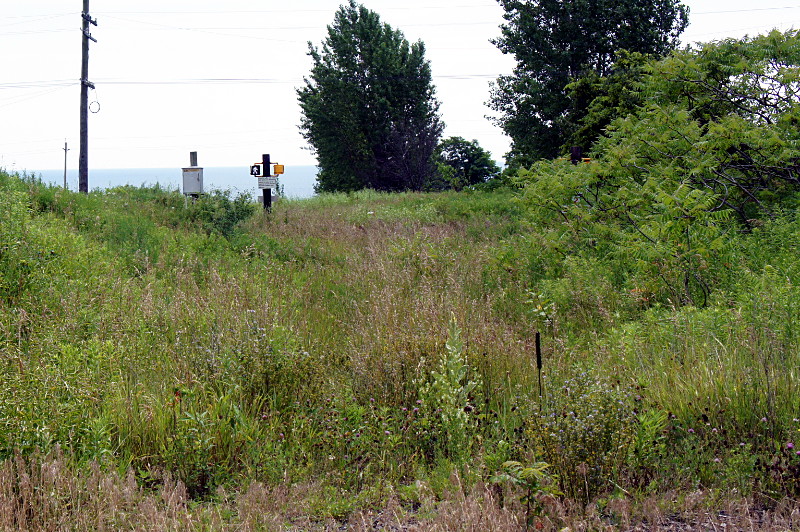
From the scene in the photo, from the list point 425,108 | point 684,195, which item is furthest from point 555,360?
point 425,108

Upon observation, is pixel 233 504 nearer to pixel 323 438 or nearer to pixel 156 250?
pixel 323 438

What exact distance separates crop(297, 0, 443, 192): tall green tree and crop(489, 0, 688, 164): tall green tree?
12171 millimetres

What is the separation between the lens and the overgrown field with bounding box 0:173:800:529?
3.18 meters

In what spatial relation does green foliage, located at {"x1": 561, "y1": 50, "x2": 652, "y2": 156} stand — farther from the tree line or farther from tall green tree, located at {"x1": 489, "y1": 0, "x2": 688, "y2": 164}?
the tree line

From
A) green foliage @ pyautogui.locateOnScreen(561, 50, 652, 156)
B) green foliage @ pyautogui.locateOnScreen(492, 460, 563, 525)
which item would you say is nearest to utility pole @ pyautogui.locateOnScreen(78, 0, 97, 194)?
green foliage @ pyautogui.locateOnScreen(561, 50, 652, 156)

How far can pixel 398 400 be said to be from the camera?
15.2 feet

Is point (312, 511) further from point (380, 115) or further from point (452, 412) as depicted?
point (380, 115)

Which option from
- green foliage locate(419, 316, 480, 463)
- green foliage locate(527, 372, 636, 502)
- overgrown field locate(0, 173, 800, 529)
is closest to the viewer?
overgrown field locate(0, 173, 800, 529)

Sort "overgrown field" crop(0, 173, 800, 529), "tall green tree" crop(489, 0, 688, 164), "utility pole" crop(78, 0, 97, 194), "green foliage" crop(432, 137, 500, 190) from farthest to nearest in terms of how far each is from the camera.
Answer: "green foliage" crop(432, 137, 500, 190) < "tall green tree" crop(489, 0, 688, 164) < "utility pole" crop(78, 0, 97, 194) < "overgrown field" crop(0, 173, 800, 529)

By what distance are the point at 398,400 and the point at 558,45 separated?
1155 inches

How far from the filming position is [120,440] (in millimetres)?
3832

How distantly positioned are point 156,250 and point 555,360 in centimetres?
693

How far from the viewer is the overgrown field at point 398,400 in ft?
10.4

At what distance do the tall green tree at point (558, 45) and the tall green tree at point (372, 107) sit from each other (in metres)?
12.2
